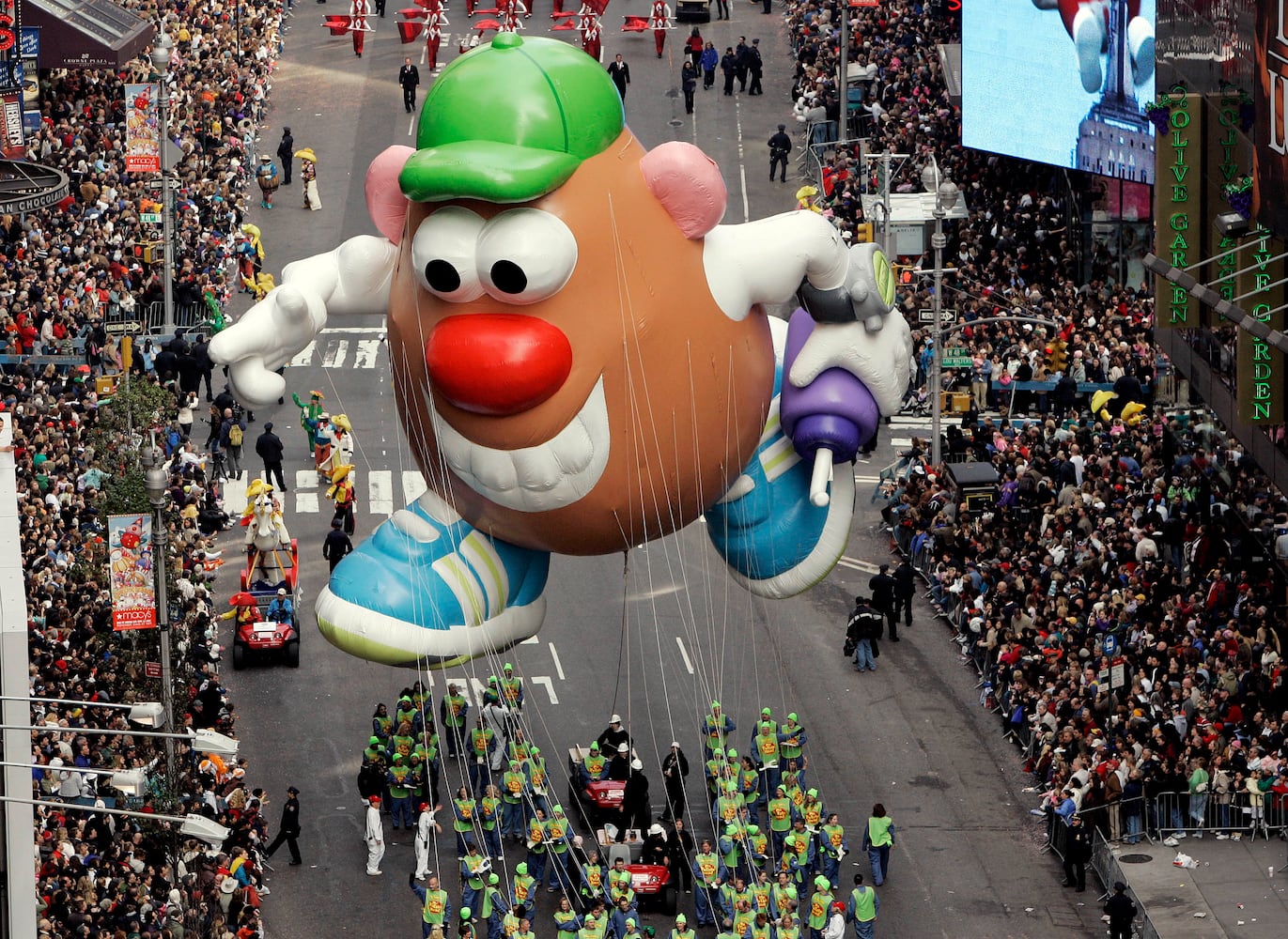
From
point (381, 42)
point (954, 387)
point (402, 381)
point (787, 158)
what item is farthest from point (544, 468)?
point (381, 42)

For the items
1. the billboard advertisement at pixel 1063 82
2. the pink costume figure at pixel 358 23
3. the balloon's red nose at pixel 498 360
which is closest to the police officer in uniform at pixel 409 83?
the pink costume figure at pixel 358 23

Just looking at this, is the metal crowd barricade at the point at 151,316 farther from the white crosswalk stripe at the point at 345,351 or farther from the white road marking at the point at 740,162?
the white road marking at the point at 740,162

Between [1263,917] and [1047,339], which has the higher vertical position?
[1047,339]

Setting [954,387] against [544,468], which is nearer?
[544,468]

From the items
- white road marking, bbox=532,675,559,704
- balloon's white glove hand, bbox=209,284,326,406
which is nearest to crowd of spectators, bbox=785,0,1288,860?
white road marking, bbox=532,675,559,704

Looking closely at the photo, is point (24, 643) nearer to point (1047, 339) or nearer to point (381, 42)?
point (1047, 339)

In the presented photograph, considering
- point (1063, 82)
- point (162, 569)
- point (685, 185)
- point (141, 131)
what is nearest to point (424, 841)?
point (162, 569)
